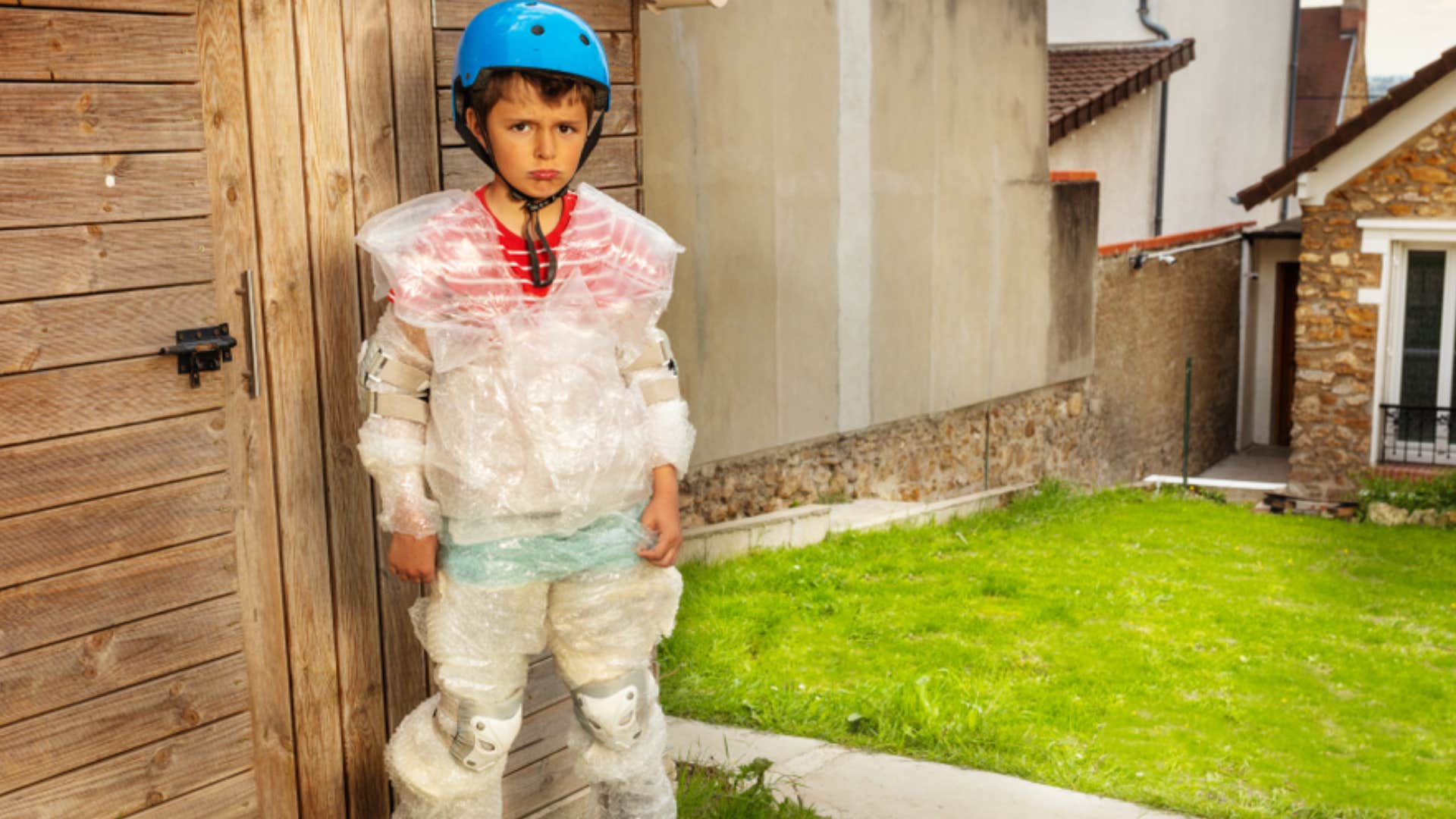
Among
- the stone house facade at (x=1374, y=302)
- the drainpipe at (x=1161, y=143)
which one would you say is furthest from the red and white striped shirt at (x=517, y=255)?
the drainpipe at (x=1161, y=143)

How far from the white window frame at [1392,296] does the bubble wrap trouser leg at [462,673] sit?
452 inches

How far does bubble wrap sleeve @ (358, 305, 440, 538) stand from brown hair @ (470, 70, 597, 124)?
0.42 m

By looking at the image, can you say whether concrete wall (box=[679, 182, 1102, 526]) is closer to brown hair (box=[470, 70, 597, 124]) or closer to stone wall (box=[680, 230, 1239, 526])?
stone wall (box=[680, 230, 1239, 526])

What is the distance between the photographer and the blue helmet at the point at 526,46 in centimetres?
249

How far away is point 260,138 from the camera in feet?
8.68

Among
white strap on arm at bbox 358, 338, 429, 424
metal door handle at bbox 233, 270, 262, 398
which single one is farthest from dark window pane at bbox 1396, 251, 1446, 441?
metal door handle at bbox 233, 270, 262, 398

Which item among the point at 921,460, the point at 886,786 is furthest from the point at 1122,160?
the point at 886,786

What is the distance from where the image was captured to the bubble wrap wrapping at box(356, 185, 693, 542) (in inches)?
Result: 102

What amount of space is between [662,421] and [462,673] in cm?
64

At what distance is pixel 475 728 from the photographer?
8.79 ft

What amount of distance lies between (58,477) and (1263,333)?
59.2 feet

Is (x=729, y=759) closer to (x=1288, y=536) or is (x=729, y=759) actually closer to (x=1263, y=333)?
(x=1288, y=536)

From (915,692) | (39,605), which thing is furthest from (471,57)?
(915,692)

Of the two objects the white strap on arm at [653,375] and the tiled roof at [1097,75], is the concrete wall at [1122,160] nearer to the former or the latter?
Answer: the tiled roof at [1097,75]
